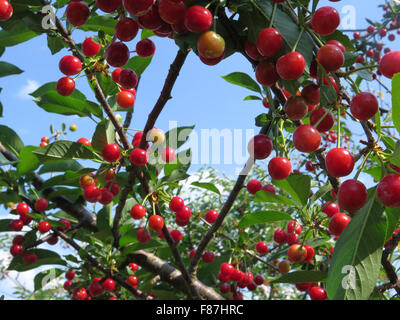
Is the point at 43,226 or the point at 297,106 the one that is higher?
the point at 297,106

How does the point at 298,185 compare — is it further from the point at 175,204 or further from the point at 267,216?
the point at 175,204

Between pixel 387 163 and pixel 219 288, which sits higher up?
pixel 387 163

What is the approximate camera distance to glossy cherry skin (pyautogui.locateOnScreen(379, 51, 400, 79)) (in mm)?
866

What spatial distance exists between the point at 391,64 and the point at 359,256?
49 cm

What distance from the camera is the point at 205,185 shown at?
2.08 m

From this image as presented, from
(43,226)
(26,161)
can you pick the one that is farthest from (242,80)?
(43,226)

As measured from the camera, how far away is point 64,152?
1.79 meters

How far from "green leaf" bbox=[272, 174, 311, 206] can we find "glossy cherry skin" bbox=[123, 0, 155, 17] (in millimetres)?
943

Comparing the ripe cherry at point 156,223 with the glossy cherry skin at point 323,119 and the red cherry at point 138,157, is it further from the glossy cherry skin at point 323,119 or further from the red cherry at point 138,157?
the glossy cherry skin at point 323,119

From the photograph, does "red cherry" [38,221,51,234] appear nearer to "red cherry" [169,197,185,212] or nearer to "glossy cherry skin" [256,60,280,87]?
"red cherry" [169,197,185,212]

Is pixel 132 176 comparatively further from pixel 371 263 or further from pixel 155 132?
pixel 371 263
